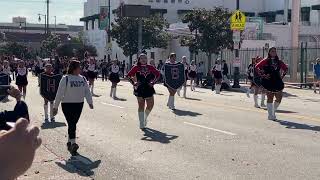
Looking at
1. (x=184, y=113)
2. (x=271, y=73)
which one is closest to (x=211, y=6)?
(x=184, y=113)

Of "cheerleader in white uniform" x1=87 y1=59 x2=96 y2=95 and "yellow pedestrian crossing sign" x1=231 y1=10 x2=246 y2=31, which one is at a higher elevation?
"yellow pedestrian crossing sign" x1=231 y1=10 x2=246 y2=31

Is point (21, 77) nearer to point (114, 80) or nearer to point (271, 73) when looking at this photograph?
point (114, 80)

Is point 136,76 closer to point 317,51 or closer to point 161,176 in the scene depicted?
point 161,176

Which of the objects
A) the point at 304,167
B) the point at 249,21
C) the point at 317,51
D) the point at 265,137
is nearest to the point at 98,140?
the point at 265,137

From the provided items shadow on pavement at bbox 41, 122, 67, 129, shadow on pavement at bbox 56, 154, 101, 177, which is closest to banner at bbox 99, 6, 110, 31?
shadow on pavement at bbox 41, 122, 67, 129

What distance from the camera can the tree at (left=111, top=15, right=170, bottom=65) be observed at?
54.2m

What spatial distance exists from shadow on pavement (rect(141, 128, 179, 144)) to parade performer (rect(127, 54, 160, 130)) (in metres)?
0.66

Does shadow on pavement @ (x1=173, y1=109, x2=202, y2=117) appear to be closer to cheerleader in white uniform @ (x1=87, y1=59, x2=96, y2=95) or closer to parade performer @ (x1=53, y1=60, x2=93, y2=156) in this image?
parade performer @ (x1=53, y1=60, x2=93, y2=156)

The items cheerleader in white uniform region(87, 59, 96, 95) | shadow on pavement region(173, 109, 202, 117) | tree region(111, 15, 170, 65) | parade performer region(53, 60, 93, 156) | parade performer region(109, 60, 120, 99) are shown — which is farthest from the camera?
tree region(111, 15, 170, 65)

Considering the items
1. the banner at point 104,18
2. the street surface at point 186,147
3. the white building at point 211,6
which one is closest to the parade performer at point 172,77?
the street surface at point 186,147

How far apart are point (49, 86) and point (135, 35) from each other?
39807mm

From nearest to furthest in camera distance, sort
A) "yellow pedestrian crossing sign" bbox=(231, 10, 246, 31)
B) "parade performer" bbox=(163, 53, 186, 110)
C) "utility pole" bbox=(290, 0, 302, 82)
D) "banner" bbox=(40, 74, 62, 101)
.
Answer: "banner" bbox=(40, 74, 62, 101) → "parade performer" bbox=(163, 53, 186, 110) → "yellow pedestrian crossing sign" bbox=(231, 10, 246, 31) → "utility pole" bbox=(290, 0, 302, 82)

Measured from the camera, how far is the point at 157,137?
38.8 ft

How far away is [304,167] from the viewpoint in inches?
334
